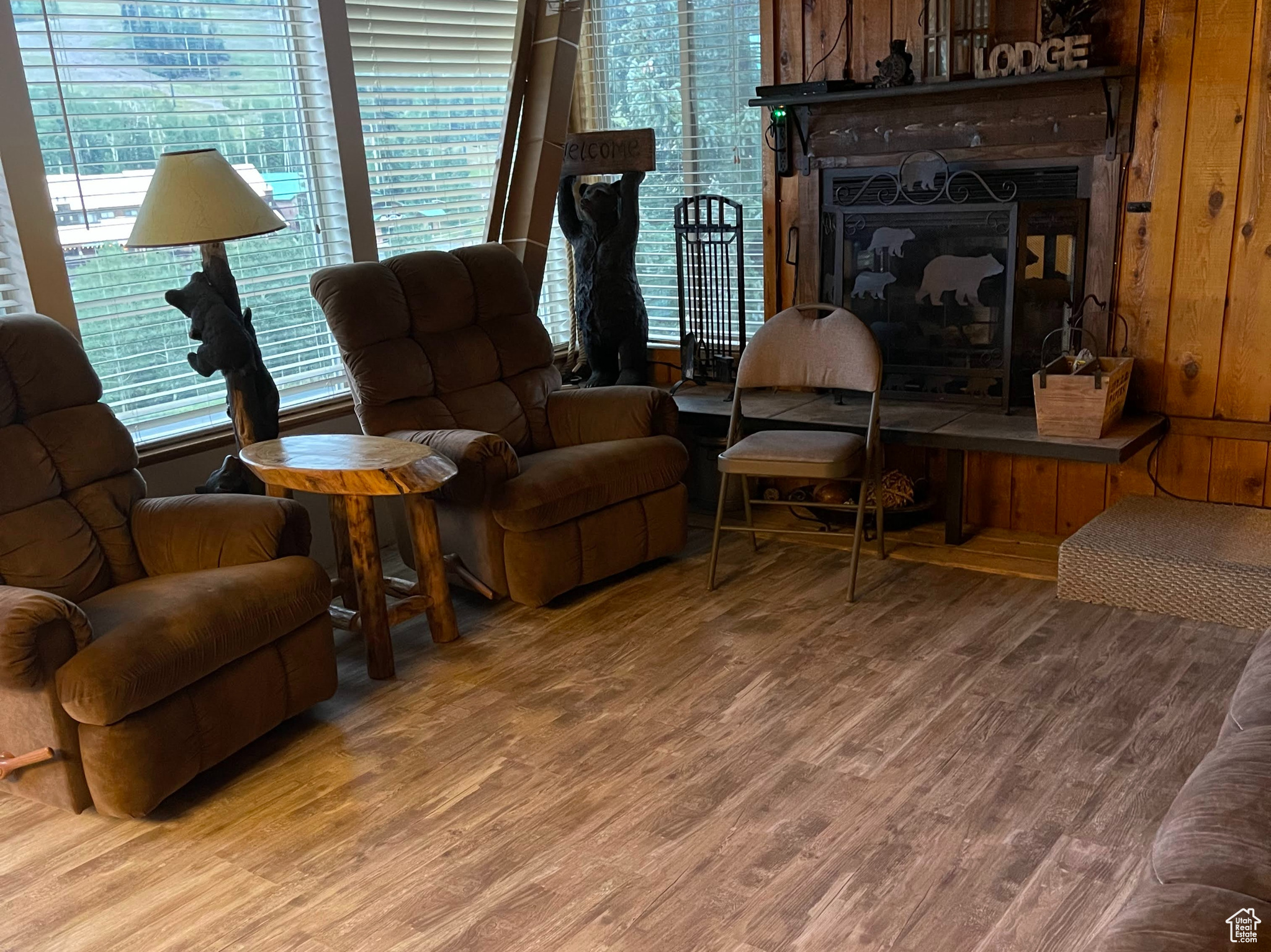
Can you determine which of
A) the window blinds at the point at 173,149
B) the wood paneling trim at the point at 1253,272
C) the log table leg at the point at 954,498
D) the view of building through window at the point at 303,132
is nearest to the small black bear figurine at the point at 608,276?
the view of building through window at the point at 303,132

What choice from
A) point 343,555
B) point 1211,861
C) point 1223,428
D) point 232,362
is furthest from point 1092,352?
point 232,362

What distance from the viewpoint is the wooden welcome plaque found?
14.1 feet

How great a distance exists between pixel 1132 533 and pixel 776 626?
1.13m

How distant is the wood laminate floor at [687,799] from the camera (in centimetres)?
213

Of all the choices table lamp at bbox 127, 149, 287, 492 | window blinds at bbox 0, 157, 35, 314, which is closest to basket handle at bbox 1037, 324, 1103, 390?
table lamp at bbox 127, 149, 287, 492

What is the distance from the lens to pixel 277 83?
3.98 m

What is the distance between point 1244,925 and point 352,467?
7.39 feet

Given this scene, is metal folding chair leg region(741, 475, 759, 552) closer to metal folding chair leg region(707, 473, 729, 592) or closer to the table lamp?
metal folding chair leg region(707, 473, 729, 592)

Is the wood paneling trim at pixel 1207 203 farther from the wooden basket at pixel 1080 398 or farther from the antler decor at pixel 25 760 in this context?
the antler decor at pixel 25 760

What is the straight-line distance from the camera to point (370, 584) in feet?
10.3

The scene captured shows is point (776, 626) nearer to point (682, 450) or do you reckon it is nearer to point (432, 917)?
point (682, 450)

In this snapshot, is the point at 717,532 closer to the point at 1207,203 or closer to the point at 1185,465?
the point at 1185,465

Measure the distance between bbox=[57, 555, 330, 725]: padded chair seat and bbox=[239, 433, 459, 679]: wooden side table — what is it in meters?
0.22

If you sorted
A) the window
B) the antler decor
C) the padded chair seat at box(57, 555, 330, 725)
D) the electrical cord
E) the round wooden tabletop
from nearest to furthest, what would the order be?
the padded chair seat at box(57, 555, 330, 725)
the antler decor
the round wooden tabletop
the electrical cord
the window
